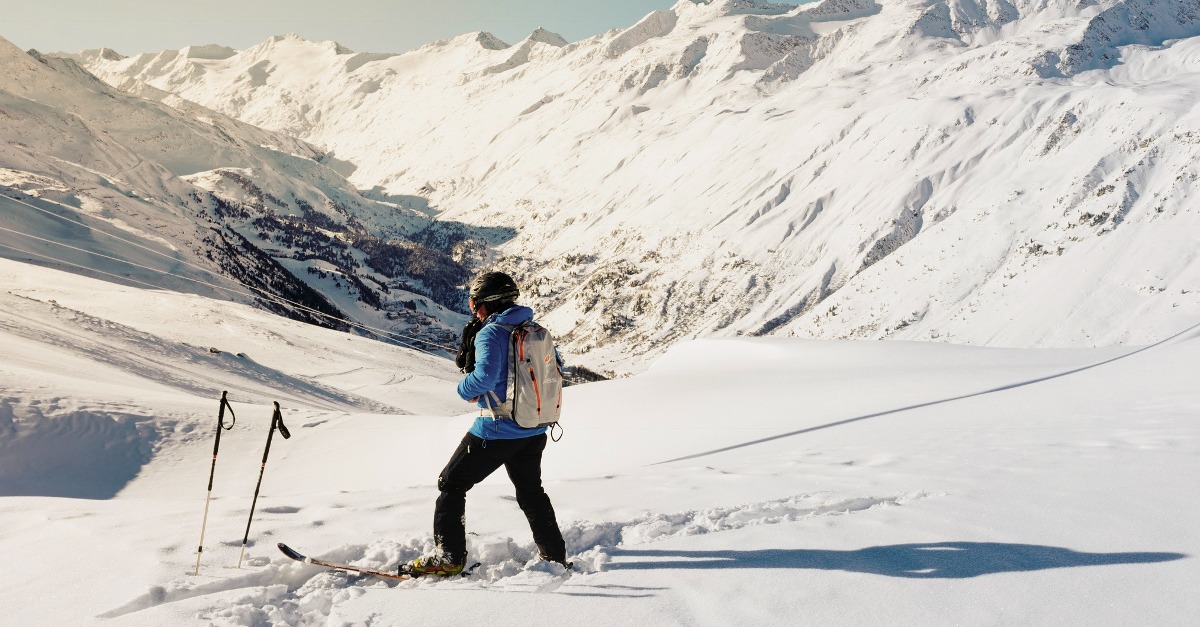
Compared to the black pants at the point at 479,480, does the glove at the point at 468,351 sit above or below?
above

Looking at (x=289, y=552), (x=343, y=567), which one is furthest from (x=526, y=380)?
(x=289, y=552)

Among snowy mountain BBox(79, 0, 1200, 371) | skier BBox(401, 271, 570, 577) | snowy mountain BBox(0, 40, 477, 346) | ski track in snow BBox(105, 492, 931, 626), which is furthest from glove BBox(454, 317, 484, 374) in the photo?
snowy mountain BBox(79, 0, 1200, 371)

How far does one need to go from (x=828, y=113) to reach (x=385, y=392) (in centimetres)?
15776

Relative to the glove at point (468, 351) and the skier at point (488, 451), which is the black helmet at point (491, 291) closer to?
the skier at point (488, 451)

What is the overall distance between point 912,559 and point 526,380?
3.25 m

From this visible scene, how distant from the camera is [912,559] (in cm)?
482

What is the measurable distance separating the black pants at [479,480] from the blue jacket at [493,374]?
88 mm

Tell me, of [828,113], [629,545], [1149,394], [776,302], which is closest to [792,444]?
[629,545]

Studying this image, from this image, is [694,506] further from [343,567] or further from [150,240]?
[150,240]

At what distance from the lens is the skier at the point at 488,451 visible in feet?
16.6

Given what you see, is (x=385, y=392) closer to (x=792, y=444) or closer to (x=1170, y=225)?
(x=792, y=444)

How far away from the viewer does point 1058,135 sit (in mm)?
112875

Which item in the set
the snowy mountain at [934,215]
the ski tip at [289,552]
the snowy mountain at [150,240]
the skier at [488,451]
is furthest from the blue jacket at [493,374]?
the snowy mountain at [934,215]

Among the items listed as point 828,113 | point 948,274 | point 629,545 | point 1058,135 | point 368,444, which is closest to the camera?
point 629,545
